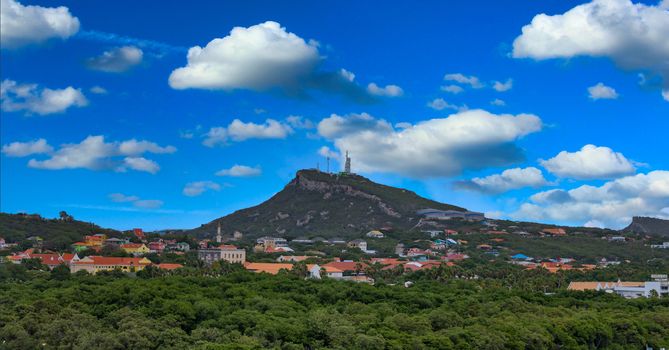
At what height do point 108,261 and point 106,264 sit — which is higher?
point 108,261

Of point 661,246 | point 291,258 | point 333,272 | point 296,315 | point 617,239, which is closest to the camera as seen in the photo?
point 296,315

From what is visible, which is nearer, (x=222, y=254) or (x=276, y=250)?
(x=222, y=254)

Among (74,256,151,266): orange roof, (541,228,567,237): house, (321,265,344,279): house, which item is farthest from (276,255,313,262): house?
(541,228,567,237): house

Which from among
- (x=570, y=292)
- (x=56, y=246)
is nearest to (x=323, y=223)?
(x=56, y=246)

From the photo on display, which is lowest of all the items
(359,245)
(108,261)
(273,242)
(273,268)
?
(273,268)

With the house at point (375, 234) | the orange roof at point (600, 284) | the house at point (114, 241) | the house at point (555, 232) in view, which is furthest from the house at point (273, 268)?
the house at point (555, 232)

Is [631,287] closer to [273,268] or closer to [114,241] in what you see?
[273,268]

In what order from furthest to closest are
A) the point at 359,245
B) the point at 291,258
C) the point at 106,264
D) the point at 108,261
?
the point at 359,245 < the point at 291,258 < the point at 108,261 < the point at 106,264

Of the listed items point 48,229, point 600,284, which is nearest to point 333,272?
point 600,284

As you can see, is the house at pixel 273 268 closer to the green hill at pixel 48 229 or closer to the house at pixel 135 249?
the house at pixel 135 249
